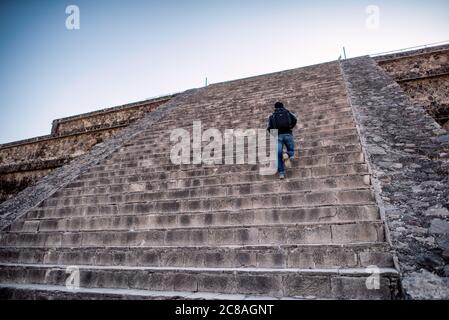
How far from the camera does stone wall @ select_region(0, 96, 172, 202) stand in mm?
11409

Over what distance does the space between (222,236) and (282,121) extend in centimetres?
215

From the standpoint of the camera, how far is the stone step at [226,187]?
12.2ft

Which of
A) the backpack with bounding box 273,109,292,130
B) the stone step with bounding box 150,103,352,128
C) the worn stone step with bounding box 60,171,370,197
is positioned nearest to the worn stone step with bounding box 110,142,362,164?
the backpack with bounding box 273,109,292,130

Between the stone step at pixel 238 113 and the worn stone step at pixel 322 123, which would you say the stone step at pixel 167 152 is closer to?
the worn stone step at pixel 322 123

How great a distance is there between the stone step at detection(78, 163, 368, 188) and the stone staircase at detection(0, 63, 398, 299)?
22mm

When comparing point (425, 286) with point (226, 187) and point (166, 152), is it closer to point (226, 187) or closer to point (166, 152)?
point (226, 187)

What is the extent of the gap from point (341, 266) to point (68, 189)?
5.24 m

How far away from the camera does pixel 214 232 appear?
3387 mm

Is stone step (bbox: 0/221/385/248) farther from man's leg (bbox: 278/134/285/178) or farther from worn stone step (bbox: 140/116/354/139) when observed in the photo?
worn stone step (bbox: 140/116/354/139)

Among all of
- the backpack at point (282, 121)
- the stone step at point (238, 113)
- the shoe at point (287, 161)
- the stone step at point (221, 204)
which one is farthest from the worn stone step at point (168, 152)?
the stone step at point (238, 113)

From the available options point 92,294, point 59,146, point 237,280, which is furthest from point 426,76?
point 59,146
